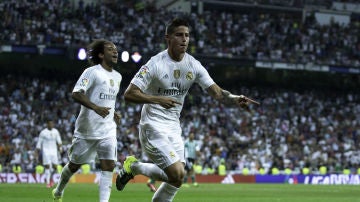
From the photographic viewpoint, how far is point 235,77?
5431cm

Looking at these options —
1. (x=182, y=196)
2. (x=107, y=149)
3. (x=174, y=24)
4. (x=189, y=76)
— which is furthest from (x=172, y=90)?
(x=182, y=196)

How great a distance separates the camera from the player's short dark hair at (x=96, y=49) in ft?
47.0

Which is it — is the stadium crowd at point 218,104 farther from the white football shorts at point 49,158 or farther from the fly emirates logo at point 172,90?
the fly emirates logo at point 172,90

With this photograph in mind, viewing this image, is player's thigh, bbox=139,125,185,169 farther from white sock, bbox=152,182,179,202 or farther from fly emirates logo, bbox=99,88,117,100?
fly emirates logo, bbox=99,88,117,100

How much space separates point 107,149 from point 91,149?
0.42 meters

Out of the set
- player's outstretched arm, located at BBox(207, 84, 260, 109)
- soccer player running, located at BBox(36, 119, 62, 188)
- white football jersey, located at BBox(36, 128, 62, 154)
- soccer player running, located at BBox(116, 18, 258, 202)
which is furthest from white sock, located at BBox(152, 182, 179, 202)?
white football jersey, located at BBox(36, 128, 62, 154)

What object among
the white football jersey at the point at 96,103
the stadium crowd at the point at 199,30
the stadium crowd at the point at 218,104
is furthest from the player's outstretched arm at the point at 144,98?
the stadium crowd at the point at 199,30

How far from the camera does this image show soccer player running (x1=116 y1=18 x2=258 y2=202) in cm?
1086

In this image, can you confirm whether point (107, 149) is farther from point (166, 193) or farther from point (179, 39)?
point (179, 39)

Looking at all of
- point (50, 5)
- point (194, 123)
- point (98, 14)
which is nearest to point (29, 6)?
point (50, 5)

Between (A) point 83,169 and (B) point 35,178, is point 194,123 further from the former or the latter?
(B) point 35,178

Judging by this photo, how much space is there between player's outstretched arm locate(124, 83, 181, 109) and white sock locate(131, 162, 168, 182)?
46.9 inches

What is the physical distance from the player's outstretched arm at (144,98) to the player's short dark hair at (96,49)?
3.63 m

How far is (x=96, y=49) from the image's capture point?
567 inches
